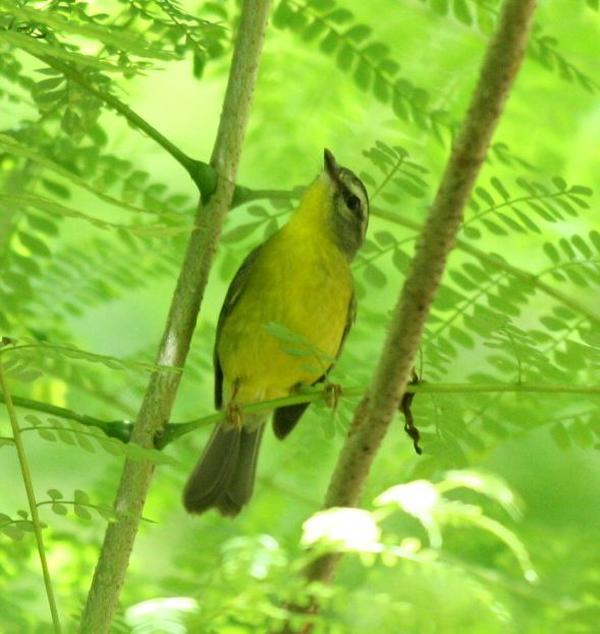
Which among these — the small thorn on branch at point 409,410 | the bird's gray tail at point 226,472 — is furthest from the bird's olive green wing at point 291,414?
the small thorn on branch at point 409,410

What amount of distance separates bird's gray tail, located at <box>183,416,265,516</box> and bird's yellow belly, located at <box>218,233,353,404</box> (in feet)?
0.70

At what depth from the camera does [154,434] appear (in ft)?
7.46

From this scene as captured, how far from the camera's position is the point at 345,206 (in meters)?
4.03

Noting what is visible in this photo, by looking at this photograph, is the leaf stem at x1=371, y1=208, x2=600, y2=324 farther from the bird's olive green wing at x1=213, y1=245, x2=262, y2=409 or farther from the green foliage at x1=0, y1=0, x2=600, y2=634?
the bird's olive green wing at x1=213, y1=245, x2=262, y2=409

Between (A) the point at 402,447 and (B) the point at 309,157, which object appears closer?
(A) the point at 402,447

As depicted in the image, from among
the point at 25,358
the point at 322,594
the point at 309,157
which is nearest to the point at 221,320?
the point at 309,157

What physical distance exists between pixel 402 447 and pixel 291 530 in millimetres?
378

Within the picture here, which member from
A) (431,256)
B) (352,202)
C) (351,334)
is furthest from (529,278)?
(352,202)

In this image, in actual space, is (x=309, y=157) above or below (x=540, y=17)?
below

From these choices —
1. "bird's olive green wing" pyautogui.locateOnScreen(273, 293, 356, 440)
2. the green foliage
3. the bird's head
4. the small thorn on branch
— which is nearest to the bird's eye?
the bird's head

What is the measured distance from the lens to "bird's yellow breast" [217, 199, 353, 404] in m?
3.79

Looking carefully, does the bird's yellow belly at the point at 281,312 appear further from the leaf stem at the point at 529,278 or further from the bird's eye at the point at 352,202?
the leaf stem at the point at 529,278

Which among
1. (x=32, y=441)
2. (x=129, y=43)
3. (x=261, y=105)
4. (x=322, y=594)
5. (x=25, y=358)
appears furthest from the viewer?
(x=32, y=441)

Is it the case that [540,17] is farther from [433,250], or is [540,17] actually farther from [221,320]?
[433,250]
